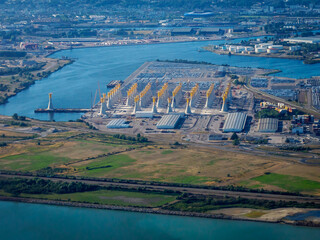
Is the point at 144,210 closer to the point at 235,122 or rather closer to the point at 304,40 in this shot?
the point at 235,122

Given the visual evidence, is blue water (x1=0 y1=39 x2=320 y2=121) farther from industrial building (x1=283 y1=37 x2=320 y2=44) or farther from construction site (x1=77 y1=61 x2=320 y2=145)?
industrial building (x1=283 y1=37 x2=320 y2=44)

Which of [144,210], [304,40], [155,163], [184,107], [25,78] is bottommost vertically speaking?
[144,210]

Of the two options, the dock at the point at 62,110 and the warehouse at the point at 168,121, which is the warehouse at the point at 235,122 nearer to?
the warehouse at the point at 168,121

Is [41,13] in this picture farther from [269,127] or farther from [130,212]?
[130,212]

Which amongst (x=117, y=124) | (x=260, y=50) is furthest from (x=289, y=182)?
(x=260, y=50)

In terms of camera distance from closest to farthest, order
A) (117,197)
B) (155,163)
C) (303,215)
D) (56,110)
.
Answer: (303,215), (117,197), (155,163), (56,110)

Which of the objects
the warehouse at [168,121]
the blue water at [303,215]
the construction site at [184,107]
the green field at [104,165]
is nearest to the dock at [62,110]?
the construction site at [184,107]

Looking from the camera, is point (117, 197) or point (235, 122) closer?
point (117, 197)
